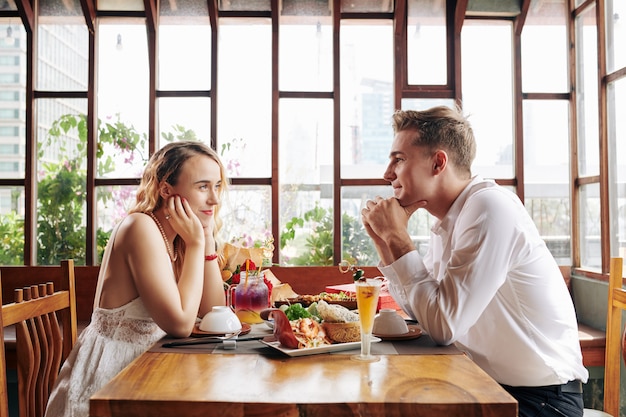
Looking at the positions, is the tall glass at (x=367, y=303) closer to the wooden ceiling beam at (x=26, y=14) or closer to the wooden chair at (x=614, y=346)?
the wooden chair at (x=614, y=346)

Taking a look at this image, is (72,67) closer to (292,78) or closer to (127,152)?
(127,152)

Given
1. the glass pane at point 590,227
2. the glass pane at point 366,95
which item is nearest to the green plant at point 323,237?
the glass pane at point 366,95

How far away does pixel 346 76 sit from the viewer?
15.5 ft

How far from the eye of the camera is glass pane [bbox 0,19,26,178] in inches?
180

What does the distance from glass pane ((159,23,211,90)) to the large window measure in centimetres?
1

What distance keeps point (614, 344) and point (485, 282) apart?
961 millimetres

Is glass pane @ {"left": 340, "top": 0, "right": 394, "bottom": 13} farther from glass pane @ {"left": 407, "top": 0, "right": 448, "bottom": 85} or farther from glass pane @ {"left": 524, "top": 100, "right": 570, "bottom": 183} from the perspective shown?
glass pane @ {"left": 524, "top": 100, "right": 570, "bottom": 183}

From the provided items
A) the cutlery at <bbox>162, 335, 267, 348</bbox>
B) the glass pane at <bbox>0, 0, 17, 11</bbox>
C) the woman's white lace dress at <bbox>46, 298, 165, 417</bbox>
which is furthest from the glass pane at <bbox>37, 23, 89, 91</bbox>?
the cutlery at <bbox>162, 335, 267, 348</bbox>

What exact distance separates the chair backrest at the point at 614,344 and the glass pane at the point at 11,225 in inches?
159

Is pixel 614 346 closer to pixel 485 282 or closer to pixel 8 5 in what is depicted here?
pixel 485 282

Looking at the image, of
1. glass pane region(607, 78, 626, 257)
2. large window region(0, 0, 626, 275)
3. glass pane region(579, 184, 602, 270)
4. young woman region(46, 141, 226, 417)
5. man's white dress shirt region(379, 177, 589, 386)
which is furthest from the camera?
large window region(0, 0, 626, 275)

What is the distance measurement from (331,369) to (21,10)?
429cm

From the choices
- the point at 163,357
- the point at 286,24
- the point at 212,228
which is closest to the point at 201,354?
the point at 163,357

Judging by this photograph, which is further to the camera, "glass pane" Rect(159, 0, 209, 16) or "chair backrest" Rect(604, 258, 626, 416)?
"glass pane" Rect(159, 0, 209, 16)
